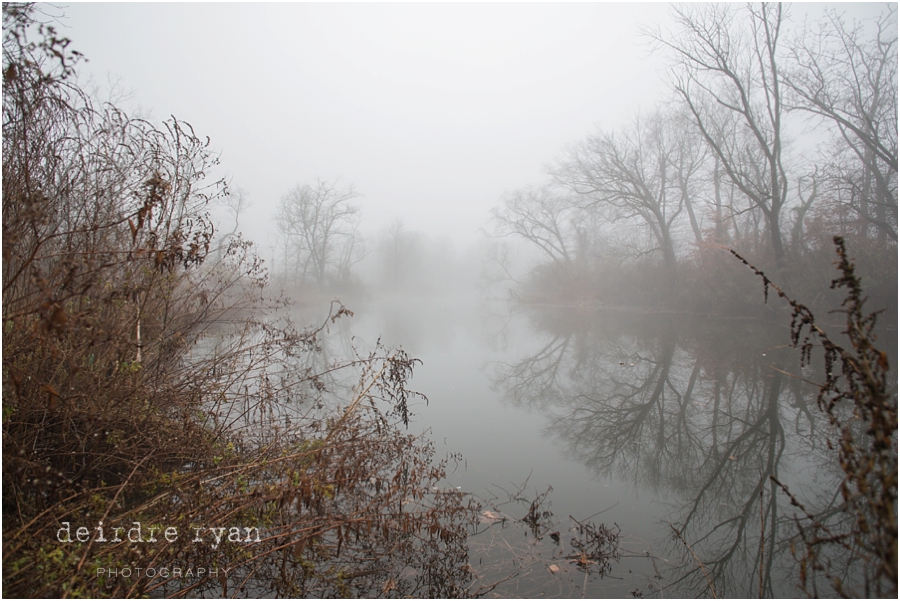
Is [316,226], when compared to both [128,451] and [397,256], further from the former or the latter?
[128,451]

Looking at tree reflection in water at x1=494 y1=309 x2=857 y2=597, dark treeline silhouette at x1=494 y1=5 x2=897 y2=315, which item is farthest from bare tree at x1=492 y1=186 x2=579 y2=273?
tree reflection in water at x1=494 y1=309 x2=857 y2=597

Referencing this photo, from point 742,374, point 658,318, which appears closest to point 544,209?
point 658,318

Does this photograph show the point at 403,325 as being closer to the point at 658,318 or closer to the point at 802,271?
the point at 658,318

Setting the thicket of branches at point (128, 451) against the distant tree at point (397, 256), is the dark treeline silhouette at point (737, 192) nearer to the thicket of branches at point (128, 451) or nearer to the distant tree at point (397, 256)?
the thicket of branches at point (128, 451)

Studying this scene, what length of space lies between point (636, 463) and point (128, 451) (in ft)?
14.8

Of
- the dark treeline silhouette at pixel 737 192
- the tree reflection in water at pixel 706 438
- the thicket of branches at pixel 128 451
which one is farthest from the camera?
the dark treeline silhouette at pixel 737 192

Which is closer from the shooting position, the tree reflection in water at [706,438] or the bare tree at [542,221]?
the tree reflection in water at [706,438]

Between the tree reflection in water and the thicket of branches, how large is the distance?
175 centimetres

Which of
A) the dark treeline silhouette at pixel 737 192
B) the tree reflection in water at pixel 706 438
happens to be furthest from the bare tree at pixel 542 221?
the tree reflection in water at pixel 706 438

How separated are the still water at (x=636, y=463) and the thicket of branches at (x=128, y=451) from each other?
58cm

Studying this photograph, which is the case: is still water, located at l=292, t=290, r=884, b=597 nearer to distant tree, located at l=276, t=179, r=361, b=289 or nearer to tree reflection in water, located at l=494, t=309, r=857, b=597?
tree reflection in water, located at l=494, t=309, r=857, b=597

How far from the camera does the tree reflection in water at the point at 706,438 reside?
3.24m

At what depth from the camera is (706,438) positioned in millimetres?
5430

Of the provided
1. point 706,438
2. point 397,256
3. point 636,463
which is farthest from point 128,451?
point 397,256
